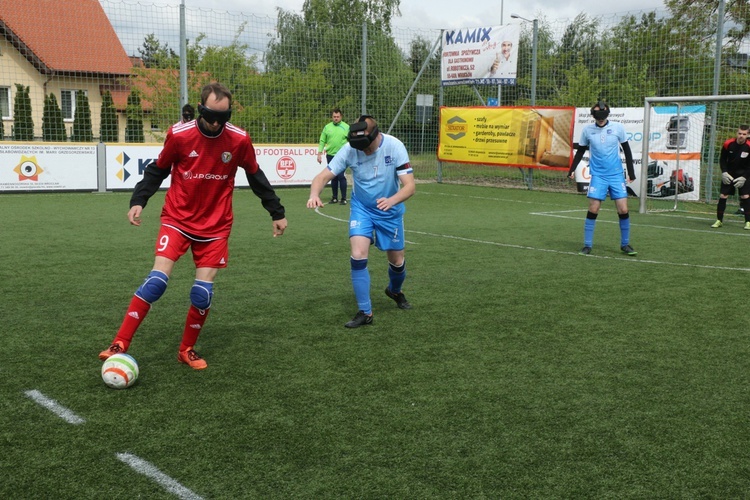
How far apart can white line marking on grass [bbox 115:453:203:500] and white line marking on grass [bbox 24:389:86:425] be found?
0.61 metres

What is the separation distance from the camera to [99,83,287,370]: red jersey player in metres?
5.23

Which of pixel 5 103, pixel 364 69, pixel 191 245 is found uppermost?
pixel 364 69

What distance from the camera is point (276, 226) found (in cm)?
583

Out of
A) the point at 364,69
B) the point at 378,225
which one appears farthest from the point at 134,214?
the point at 364,69

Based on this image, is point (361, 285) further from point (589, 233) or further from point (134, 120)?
point (134, 120)

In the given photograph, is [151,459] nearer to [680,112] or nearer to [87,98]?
[680,112]

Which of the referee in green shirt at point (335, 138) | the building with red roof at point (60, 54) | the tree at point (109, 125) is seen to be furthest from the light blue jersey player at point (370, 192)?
the tree at point (109, 125)

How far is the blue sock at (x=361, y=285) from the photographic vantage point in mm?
6766

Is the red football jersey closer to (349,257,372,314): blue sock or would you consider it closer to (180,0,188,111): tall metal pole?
(349,257,372,314): blue sock

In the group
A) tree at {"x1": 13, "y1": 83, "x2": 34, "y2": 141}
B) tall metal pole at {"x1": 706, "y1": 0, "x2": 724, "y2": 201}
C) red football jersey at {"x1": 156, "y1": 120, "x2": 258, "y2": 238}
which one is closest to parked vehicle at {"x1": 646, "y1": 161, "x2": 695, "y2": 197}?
tall metal pole at {"x1": 706, "y1": 0, "x2": 724, "y2": 201}

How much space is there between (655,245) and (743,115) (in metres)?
9.07

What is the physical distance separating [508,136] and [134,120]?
34.8 ft

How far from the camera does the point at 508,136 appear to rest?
75.2 ft

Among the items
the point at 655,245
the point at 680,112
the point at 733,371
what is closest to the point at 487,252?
the point at 655,245
